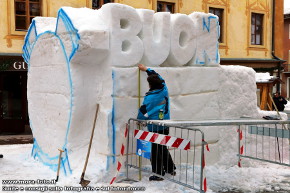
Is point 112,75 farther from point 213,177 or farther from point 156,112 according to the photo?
point 213,177

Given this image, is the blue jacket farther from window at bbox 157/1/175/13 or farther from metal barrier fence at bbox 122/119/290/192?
window at bbox 157/1/175/13

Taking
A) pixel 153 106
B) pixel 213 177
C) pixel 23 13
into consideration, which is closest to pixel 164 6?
pixel 23 13

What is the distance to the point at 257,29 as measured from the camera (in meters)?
21.3

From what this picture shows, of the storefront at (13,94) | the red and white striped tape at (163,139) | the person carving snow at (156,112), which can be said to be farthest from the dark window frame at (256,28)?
the red and white striped tape at (163,139)

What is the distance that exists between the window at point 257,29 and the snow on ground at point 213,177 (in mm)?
14503

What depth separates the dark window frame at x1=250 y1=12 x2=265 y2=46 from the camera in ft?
69.2

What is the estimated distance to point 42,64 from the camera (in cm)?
734

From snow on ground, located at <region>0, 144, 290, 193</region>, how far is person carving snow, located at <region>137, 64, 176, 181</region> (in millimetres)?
237

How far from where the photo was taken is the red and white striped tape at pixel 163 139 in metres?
5.12

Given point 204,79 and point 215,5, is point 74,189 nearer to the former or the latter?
point 204,79

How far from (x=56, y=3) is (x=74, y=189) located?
10.8m

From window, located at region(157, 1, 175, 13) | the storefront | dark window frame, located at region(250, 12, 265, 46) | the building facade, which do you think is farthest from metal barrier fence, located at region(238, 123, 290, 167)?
the building facade

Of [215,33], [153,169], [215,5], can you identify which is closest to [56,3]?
[215,5]

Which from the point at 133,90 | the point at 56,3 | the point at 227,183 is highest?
the point at 56,3
